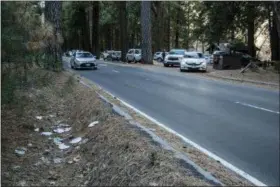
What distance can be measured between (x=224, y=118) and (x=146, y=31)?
29385mm

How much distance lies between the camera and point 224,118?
1171 centimetres

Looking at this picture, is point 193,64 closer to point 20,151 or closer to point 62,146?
point 62,146

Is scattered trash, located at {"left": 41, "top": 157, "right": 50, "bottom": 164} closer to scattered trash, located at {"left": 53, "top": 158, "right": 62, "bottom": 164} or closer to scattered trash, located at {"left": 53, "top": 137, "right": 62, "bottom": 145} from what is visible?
scattered trash, located at {"left": 53, "top": 158, "right": 62, "bottom": 164}

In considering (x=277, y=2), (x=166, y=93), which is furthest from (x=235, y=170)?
(x=277, y=2)

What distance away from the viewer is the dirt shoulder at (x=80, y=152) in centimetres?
473

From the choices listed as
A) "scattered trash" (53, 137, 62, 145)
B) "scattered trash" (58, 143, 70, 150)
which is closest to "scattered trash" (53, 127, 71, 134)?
"scattered trash" (53, 137, 62, 145)

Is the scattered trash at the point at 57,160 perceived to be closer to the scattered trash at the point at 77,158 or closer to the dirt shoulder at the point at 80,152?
the dirt shoulder at the point at 80,152

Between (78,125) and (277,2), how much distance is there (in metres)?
18.3

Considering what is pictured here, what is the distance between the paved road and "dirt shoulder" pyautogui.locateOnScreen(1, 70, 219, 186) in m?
2.01

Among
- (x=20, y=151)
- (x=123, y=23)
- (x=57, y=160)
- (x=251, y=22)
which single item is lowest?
(x=57, y=160)

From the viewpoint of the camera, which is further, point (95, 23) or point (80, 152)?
point (95, 23)

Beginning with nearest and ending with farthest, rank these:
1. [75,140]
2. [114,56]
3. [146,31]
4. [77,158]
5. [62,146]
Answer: [77,158] → [62,146] → [75,140] → [146,31] → [114,56]

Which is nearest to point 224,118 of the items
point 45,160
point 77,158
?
point 77,158

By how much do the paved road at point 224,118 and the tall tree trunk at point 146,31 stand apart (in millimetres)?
20549
